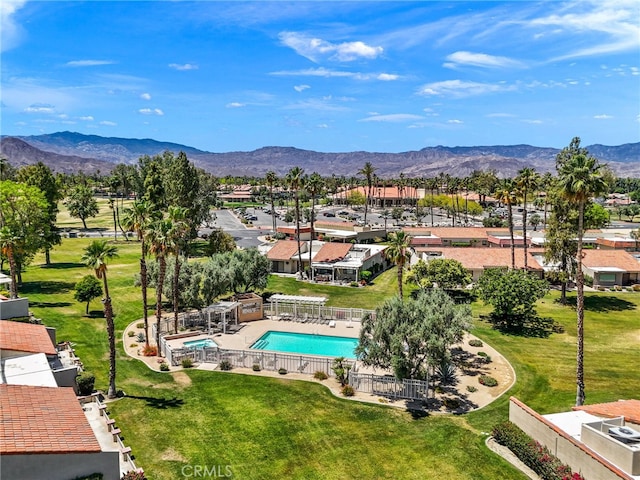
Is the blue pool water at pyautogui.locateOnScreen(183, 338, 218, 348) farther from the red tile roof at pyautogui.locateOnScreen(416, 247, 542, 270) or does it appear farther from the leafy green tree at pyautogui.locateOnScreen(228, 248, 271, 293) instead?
the red tile roof at pyautogui.locateOnScreen(416, 247, 542, 270)

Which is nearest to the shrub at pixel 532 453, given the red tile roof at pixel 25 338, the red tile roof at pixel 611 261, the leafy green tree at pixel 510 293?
the leafy green tree at pixel 510 293

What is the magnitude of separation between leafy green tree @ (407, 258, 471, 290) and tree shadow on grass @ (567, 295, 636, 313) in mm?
13522

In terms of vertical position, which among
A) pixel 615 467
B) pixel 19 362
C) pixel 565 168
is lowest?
pixel 615 467

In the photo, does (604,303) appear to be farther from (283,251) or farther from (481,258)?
(283,251)

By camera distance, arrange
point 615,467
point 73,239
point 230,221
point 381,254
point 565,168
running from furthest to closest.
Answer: point 230,221 < point 73,239 < point 381,254 < point 565,168 < point 615,467

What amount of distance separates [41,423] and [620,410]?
26848 mm

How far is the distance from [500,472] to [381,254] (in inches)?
2161

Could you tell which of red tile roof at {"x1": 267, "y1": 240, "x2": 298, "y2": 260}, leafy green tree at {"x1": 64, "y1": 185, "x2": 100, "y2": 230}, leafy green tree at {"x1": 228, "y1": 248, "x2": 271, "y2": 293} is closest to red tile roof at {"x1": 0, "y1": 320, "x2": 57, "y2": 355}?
leafy green tree at {"x1": 228, "y1": 248, "x2": 271, "y2": 293}

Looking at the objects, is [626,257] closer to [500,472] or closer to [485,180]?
[500,472]

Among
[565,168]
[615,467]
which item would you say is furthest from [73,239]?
[615,467]

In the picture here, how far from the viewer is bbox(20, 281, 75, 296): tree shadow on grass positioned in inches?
2172

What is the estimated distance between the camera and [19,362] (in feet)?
84.2

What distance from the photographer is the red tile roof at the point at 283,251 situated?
72.4 metres

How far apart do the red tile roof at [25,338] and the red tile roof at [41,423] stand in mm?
6747
